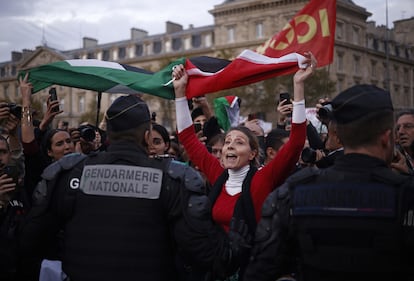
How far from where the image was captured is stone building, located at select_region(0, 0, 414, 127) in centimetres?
4888

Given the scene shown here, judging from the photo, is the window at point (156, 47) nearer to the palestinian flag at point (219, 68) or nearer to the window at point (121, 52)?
the window at point (121, 52)

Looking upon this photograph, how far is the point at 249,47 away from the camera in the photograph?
4928 cm

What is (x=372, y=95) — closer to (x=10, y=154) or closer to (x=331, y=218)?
(x=331, y=218)

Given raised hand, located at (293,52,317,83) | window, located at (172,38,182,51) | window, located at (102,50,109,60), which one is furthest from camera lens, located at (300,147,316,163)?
window, located at (102,50,109,60)

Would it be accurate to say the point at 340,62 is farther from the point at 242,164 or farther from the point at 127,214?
the point at 127,214

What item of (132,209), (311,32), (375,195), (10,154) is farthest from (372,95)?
(311,32)

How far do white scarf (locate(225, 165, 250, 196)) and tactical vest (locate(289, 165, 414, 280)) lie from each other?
55.3 inches

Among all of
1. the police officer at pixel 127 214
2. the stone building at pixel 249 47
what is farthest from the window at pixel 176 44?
the police officer at pixel 127 214

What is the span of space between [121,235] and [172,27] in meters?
60.7

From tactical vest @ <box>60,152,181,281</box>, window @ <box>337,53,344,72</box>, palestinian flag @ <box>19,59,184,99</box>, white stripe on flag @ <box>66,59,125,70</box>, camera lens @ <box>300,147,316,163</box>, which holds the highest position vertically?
window @ <box>337,53,344,72</box>

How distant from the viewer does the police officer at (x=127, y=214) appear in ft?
9.64

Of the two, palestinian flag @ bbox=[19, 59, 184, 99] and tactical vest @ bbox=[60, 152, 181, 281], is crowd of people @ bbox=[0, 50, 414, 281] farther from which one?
palestinian flag @ bbox=[19, 59, 184, 99]

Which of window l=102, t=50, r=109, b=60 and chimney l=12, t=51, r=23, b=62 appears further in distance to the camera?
chimney l=12, t=51, r=23, b=62

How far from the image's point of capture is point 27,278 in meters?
4.15
